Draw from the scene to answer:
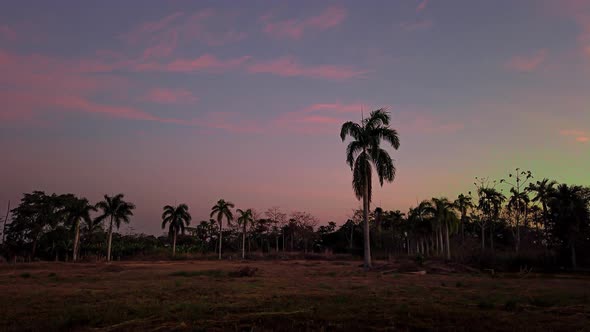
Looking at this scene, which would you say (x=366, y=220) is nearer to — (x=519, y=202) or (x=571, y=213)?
(x=571, y=213)

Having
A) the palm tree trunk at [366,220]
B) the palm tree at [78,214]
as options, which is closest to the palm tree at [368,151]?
the palm tree trunk at [366,220]

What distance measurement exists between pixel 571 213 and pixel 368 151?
2610 cm

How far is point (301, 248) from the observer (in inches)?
3755

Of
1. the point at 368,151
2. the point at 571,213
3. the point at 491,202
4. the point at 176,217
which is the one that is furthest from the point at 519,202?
the point at 176,217

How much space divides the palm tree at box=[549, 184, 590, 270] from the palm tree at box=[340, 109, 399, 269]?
76.9ft

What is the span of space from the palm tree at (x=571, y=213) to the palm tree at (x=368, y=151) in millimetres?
23428

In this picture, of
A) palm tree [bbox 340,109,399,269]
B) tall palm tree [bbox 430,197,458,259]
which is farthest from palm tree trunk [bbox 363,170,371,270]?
tall palm tree [bbox 430,197,458,259]

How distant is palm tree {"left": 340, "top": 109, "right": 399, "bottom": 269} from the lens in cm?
3294

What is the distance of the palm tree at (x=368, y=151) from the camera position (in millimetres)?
32938

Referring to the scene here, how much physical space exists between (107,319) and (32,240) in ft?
245

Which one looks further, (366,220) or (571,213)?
(571,213)

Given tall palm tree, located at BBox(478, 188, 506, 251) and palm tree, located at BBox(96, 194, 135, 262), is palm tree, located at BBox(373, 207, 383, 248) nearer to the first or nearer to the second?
tall palm tree, located at BBox(478, 188, 506, 251)

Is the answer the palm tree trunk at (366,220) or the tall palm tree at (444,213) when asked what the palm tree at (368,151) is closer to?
the palm tree trunk at (366,220)

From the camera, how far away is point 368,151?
33688mm
